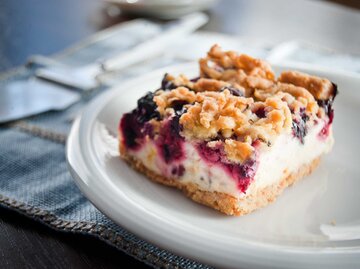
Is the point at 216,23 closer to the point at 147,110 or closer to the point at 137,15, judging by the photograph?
the point at 137,15

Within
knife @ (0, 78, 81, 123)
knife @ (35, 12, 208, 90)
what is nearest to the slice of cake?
knife @ (0, 78, 81, 123)

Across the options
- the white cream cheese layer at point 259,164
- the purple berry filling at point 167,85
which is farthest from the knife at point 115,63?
the white cream cheese layer at point 259,164

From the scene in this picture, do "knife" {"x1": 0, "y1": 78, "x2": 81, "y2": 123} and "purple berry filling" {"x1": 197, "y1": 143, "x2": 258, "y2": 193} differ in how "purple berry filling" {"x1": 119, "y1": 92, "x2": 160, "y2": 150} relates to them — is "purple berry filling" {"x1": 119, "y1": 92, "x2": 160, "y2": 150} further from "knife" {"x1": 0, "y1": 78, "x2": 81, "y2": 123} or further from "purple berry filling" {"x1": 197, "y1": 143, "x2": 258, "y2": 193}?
"knife" {"x1": 0, "y1": 78, "x2": 81, "y2": 123}

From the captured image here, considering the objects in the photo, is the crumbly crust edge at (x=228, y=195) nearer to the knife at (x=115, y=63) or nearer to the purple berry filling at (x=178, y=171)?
the purple berry filling at (x=178, y=171)

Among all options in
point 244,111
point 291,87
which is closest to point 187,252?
point 244,111

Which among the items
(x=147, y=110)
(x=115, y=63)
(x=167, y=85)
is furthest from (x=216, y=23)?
(x=147, y=110)

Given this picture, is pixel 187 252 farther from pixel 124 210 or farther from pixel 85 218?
pixel 85 218

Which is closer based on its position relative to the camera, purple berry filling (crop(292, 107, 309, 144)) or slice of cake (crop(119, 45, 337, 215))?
slice of cake (crop(119, 45, 337, 215))
